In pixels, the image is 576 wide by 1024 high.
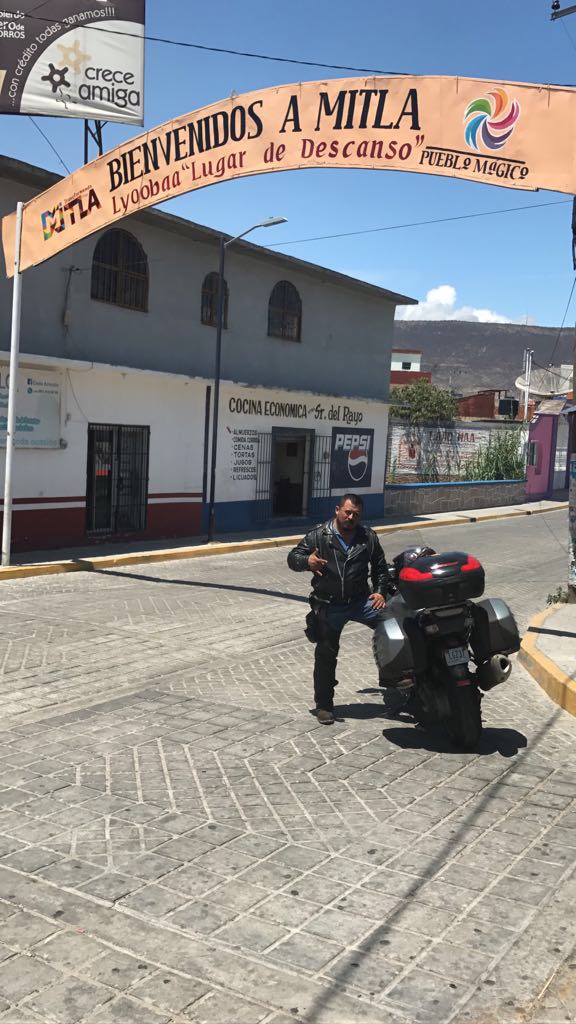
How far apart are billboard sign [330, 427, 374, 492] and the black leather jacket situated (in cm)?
1692

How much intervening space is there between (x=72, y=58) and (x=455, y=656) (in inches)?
573

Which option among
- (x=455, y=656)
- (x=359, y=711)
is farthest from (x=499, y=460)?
(x=455, y=656)

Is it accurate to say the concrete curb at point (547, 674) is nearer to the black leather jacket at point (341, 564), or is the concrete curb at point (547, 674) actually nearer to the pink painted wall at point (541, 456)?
the black leather jacket at point (341, 564)

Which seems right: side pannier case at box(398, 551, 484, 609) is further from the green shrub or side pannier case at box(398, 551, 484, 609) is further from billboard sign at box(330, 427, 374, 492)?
the green shrub

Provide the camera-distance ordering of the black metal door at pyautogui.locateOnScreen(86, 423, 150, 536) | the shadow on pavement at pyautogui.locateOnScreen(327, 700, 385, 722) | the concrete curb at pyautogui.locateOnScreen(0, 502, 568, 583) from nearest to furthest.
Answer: the shadow on pavement at pyautogui.locateOnScreen(327, 700, 385, 722)
the concrete curb at pyautogui.locateOnScreen(0, 502, 568, 583)
the black metal door at pyautogui.locateOnScreen(86, 423, 150, 536)

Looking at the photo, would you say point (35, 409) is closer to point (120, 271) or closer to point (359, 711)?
point (120, 271)

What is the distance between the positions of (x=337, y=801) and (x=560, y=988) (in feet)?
6.10

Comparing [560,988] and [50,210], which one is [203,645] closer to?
[560,988]

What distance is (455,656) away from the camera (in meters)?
5.74

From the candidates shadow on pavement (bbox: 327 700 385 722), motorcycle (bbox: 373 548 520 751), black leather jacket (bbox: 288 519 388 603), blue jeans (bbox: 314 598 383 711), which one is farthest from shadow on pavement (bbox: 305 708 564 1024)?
black leather jacket (bbox: 288 519 388 603)

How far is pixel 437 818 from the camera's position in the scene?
4.84 metres

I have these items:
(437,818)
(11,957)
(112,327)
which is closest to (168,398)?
(112,327)

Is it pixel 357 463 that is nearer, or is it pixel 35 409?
pixel 35 409

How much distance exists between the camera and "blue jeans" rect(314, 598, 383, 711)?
634 cm
